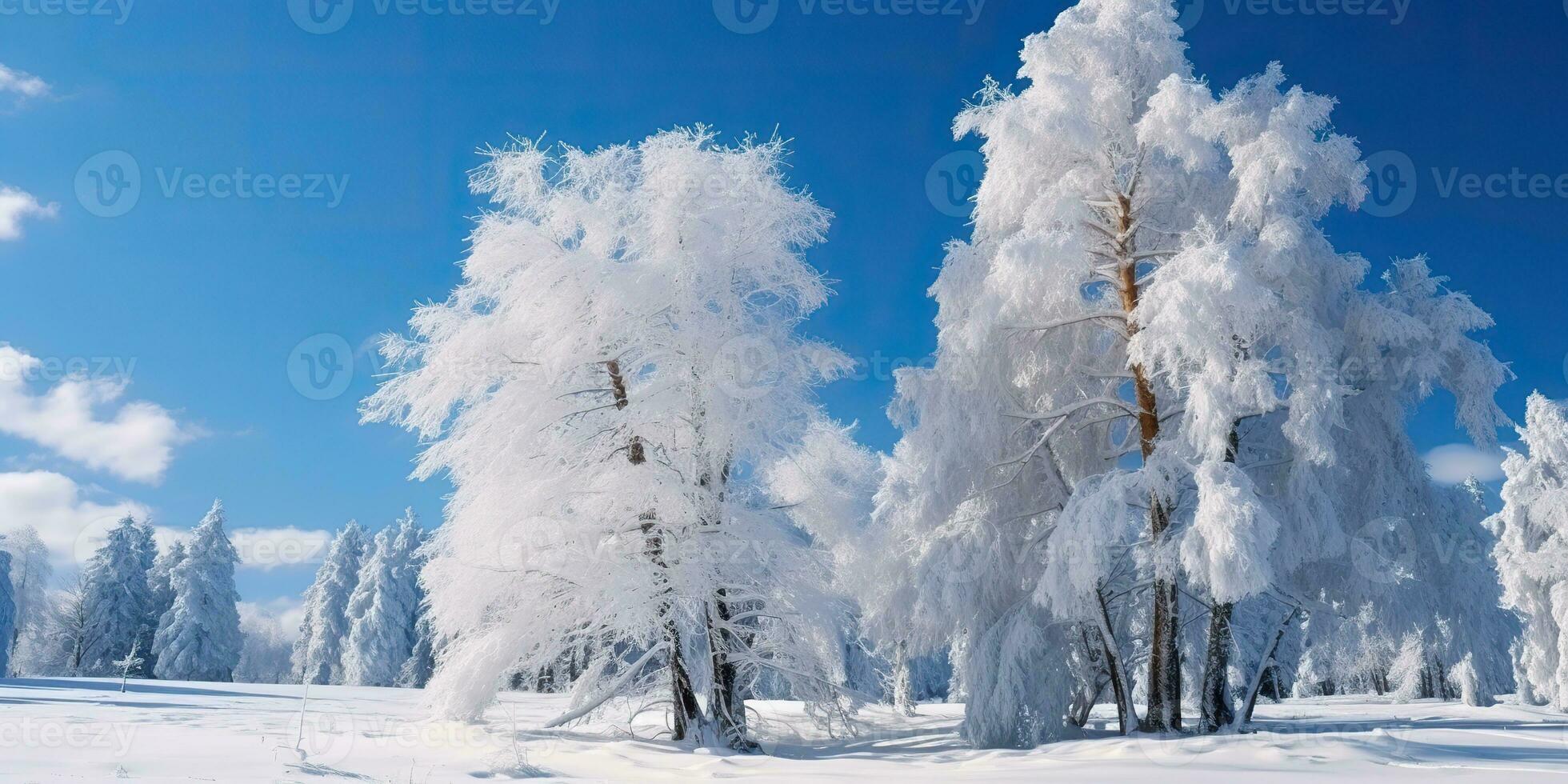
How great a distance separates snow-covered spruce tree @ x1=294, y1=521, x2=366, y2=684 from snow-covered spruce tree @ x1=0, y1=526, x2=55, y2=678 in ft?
40.8

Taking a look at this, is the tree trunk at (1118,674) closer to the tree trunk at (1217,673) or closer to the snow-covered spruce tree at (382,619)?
the tree trunk at (1217,673)

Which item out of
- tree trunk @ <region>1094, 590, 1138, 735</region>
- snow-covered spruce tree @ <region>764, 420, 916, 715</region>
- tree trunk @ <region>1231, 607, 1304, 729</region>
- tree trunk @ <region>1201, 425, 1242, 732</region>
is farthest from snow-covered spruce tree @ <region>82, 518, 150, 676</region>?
tree trunk @ <region>1231, 607, 1304, 729</region>

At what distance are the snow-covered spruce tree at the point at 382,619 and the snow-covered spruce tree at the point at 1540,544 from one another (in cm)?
4413

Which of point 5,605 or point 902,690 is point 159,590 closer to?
point 5,605

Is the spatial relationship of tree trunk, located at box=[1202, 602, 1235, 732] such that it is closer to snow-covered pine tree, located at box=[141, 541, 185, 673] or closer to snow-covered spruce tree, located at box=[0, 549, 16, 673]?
snow-covered spruce tree, located at box=[0, 549, 16, 673]

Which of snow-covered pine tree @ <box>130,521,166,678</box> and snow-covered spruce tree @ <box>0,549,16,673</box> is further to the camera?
snow-covered pine tree @ <box>130,521,166,678</box>

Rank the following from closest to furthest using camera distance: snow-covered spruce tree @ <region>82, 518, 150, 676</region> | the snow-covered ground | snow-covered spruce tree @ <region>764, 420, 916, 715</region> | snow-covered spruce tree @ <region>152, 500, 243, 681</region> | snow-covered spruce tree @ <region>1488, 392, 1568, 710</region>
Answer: the snow-covered ground, snow-covered spruce tree @ <region>764, 420, 916, 715</region>, snow-covered spruce tree @ <region>1488, 392, 1568, 710</region>, snow-covered spruce tree @ <region>152, 500, 243, 681</region>, snow-covered spruce tree @ <region>82, 518, 150, 676</region>

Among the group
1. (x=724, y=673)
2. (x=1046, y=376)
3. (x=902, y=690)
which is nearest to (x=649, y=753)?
(x=724, y=673)

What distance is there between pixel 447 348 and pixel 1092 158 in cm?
988

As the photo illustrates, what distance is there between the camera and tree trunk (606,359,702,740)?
1223cm

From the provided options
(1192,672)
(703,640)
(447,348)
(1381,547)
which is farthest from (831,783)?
(1192,672)

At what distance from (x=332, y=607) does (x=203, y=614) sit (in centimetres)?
909

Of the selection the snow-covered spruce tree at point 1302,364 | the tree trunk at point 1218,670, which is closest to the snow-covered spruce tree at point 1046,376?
the tree trunk at point 1218,670

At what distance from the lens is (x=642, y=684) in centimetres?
1291
